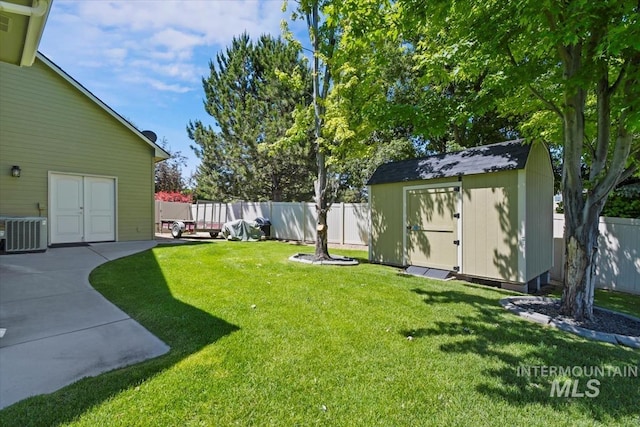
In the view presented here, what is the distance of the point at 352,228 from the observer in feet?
39.9

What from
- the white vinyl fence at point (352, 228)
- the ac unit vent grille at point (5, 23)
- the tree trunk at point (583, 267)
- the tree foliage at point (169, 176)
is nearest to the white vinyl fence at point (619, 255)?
the white vinyl fence at point (352, 228)

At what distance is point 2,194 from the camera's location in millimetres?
7848

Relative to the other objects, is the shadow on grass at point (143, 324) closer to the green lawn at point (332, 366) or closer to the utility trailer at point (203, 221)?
the green lawn at point (332, 366)

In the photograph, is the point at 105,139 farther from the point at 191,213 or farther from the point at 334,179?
the point at 334,179

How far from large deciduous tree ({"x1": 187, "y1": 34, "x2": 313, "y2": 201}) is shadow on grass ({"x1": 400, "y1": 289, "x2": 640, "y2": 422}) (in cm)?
1275

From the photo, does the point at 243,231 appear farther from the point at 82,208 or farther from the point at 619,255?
the point at 619,255

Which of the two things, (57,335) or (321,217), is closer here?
(57,335)

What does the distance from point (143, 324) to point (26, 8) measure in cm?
309

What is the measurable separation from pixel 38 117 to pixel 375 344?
10517 millimetres

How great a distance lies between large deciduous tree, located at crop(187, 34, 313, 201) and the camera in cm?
1596

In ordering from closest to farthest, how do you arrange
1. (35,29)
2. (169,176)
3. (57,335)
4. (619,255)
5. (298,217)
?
(35,29) < (57,335) < (619,255) < (298,217) < (169,176)

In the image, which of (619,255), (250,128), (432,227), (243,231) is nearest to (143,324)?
(432,227)

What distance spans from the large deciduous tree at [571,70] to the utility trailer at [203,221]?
12.2 m

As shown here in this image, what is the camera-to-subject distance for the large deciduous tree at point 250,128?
16.0 meters
